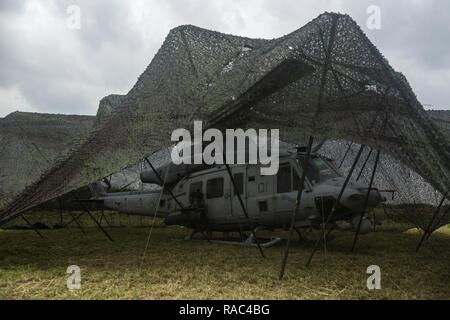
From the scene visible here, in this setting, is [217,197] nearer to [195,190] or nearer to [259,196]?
[195,190]

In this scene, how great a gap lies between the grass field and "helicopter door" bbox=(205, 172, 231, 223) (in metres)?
2.04

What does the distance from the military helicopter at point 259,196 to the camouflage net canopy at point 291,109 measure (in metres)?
1.60

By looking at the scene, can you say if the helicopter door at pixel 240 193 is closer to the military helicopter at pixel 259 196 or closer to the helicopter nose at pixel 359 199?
the military helicopter at pixel 259 196

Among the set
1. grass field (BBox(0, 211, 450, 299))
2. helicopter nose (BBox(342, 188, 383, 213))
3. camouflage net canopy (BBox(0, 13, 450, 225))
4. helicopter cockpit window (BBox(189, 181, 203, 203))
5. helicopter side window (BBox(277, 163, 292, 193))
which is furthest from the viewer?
helicopter cockpit window (BBox(189, 181, 203, 203))

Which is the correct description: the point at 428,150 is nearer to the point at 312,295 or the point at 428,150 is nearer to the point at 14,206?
the point at 312,295

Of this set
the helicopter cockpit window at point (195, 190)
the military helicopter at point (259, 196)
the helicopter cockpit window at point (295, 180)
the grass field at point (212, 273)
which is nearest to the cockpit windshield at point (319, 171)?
the military helicopter at point (259, 196)

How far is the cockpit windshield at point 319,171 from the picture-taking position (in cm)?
1066

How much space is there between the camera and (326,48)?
759 cm

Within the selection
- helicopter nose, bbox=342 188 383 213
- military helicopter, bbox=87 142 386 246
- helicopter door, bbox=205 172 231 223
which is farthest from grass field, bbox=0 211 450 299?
helicopter door, bbox=205 172 231 223

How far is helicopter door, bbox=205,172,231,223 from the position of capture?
40.3ft

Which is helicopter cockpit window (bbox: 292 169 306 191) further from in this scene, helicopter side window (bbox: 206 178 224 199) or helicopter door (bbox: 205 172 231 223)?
helicopter side window (bbox: 206 178 224 199)

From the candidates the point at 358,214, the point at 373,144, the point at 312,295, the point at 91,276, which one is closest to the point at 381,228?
the point at 358,214

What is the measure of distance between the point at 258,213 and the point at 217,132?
3.87 m

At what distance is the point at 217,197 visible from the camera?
1255 centimetres
